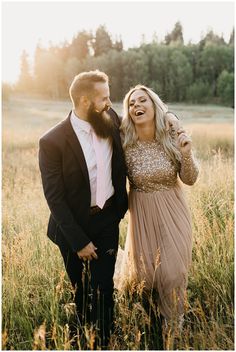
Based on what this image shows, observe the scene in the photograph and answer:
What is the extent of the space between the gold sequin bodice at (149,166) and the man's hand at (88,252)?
72 centimetres

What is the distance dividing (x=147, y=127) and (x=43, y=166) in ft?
3.15

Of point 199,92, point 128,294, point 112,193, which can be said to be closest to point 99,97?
point 112,193

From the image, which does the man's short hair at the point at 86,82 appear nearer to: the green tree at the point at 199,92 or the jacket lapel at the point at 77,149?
the jacket lapel at the point at 77,149

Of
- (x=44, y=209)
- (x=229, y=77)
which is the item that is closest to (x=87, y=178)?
(x=44, y=209)

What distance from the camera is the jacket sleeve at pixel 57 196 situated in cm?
342

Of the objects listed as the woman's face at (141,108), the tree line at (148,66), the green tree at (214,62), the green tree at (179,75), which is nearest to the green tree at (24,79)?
the tree line at (148,66)

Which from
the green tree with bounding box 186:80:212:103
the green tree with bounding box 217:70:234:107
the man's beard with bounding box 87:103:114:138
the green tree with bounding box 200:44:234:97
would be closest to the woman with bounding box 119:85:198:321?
the man's beard with bounding box 87:103:114:138

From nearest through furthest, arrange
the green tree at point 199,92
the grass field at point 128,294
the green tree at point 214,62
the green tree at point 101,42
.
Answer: the grass field at point 128,294 → the green tree at point 101,42 → the green tree at point 199,92 → the green tree at point 214,62

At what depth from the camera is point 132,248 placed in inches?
158

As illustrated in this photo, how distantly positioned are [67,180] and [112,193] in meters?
0.38

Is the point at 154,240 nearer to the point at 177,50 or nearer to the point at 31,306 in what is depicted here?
the point at 31,306

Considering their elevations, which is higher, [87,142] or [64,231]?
[87,142]

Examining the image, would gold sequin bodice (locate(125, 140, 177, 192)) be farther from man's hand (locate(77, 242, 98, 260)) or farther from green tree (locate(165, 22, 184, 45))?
green tree (locate(165, 22, 184, 45))

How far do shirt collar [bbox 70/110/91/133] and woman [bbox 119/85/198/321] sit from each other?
40cm
